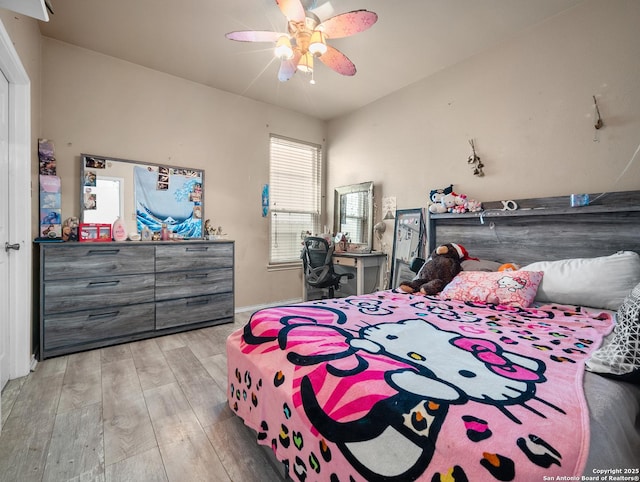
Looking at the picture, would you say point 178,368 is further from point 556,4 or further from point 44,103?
point 556,4

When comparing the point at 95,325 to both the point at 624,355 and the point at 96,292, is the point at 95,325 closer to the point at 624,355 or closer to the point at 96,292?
the point at 96,292

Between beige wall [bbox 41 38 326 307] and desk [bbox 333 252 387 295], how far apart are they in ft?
3.07

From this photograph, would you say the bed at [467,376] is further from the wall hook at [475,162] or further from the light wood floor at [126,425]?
the wall hook at [475,162]

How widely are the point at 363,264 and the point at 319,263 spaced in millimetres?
559

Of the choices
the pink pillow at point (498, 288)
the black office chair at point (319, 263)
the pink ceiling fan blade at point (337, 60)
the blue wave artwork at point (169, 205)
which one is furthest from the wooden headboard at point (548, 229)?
the blue wave artwork at point (169, 205)

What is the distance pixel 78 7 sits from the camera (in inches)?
89.6

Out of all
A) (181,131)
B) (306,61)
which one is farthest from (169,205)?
(306,61)

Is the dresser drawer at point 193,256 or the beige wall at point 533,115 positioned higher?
the beige wall at point 533,115

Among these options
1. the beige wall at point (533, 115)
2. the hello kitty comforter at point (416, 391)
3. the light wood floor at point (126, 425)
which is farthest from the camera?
the beige wall at point (533, 115)

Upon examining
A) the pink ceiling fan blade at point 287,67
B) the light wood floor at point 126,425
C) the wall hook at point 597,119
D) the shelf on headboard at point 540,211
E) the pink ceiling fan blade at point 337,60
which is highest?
the pink ceiling fan blade at point 337,60

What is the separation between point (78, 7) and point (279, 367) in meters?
3.10

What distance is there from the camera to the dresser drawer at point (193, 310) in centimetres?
290

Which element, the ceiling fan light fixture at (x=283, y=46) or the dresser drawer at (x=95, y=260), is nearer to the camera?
the ceiling fan light fixture at (x=283, y=46)

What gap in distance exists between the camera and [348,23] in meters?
1.98
